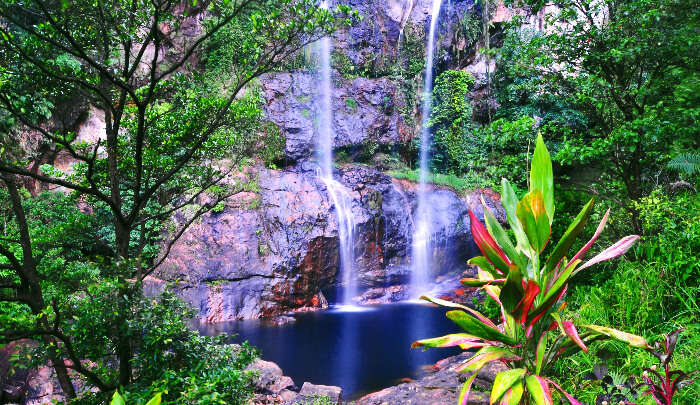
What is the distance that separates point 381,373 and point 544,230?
503 cm

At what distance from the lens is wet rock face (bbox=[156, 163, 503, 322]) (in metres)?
10.3

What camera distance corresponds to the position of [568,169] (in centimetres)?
1395

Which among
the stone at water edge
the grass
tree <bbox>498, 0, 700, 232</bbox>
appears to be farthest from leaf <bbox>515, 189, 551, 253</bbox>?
the grass

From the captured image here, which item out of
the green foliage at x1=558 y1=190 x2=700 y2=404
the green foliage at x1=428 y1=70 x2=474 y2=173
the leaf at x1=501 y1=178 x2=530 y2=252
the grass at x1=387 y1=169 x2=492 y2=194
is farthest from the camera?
the green foliage at x1=428 y1=70 x2=474 y2=173

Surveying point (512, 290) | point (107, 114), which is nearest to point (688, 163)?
point (512, 290)

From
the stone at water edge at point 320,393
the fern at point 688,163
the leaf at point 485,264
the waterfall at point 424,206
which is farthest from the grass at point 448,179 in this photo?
the leaf at point 485,264

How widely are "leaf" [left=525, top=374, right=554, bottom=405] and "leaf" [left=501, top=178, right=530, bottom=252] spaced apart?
683mm

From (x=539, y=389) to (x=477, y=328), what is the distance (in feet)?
1.28

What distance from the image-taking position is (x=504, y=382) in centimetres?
198

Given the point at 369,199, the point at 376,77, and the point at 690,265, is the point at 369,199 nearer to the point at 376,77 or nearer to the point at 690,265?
the point at 376,77

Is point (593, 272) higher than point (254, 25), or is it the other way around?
point (254, 25)

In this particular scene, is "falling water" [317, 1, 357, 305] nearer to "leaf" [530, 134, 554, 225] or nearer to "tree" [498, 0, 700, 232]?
"tree" [498, 0, 700, 232]

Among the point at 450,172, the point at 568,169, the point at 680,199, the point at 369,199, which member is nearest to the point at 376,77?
the point at 450,172

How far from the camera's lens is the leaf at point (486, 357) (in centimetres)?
200
